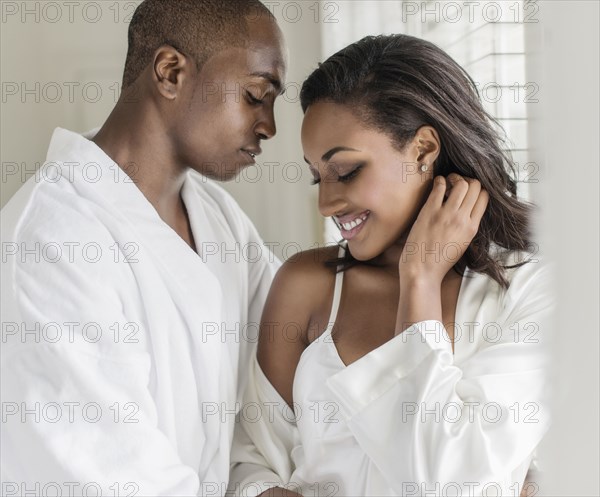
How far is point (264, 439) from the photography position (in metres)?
1.33

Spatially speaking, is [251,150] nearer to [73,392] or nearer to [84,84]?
[73,392]

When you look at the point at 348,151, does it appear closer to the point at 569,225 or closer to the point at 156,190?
the point at 156,190

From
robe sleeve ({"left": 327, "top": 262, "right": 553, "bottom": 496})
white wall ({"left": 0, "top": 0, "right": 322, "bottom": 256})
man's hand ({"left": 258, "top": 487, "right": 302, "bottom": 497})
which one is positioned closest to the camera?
robe sleeve ({"left": 327, "top": 262, "right": 553, "bottom": 496})

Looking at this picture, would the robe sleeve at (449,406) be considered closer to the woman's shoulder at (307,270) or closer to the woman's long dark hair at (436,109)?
the woman's long dark hair at (436,109)

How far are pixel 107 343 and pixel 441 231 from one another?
22.1 inches

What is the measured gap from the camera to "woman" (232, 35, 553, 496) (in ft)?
3.45

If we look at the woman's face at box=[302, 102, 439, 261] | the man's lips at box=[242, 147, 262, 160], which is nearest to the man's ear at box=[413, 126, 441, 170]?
the woman's face at box=[302, 102, 439, 261]

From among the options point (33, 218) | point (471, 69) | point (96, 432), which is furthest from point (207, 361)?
point (471, 69)

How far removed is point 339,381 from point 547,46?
0.92 meters

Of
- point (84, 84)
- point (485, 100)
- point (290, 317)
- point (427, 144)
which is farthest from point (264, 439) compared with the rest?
point (84, 84)

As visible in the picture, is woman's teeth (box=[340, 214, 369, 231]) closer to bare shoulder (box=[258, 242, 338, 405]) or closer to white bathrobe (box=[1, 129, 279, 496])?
bare shoulder (box=[258, 242, 338, 405])

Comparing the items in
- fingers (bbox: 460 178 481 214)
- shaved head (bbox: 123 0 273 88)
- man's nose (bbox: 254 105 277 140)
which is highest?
shaved head (bbox: 123 0 273 88)

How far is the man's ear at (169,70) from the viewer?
4.24 feet

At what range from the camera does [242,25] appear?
50.5 inches
